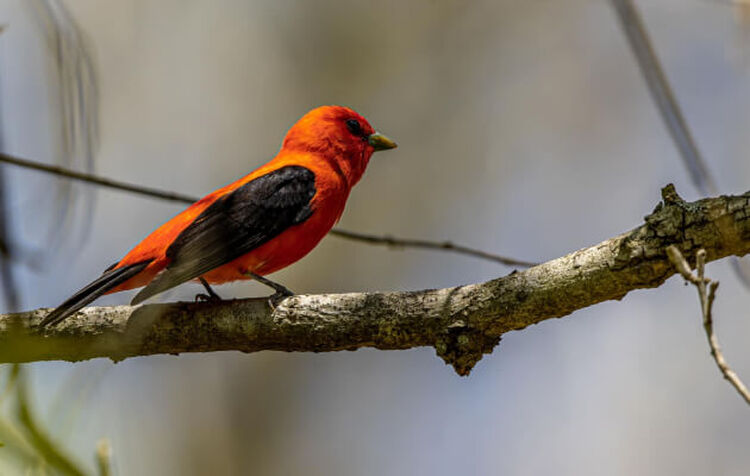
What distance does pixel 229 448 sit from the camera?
8.47 metres

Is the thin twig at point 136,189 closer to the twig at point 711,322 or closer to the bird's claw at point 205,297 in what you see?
the bird's claw at point 205,297

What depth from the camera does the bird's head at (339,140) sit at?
5.32 metres

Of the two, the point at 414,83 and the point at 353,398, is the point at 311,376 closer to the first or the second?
the point at 353,398

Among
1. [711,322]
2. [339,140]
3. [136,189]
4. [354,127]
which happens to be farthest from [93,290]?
[711,322]

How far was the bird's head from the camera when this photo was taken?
5316mm

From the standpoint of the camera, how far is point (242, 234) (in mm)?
4348

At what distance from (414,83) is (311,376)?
3.57 meters

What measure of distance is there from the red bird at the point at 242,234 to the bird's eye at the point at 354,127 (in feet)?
1.10

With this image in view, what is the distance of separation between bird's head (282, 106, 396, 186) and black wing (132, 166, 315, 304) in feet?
1.65

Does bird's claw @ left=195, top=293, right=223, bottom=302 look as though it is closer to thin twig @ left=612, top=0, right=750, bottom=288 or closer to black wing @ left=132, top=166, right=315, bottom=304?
black wing @ left=132, top=166, right=315, bottom=304

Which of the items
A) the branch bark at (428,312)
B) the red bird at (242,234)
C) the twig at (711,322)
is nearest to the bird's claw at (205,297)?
the red bird at (242,234)

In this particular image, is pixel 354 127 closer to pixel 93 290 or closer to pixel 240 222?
pixel 240 222

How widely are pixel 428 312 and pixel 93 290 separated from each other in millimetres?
1634

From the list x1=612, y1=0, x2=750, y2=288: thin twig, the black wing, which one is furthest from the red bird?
x1=612, y1=0, x2=750, y2=288: thin twig
